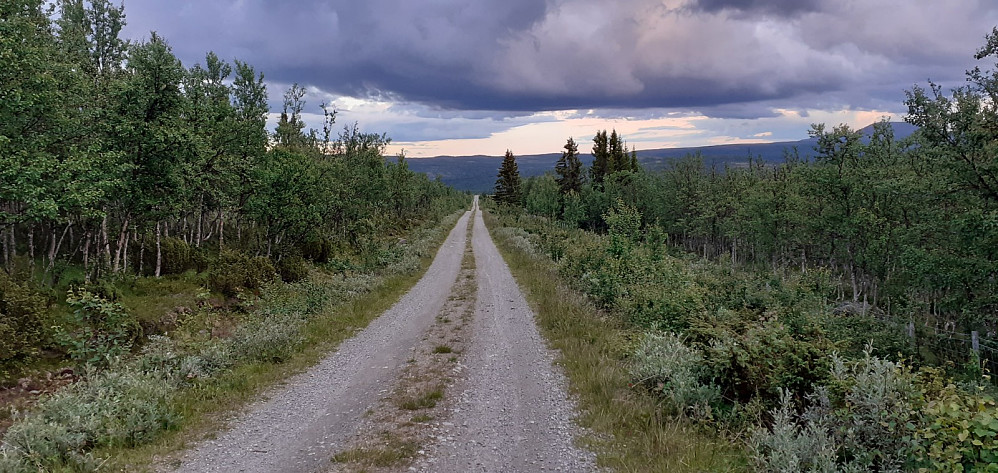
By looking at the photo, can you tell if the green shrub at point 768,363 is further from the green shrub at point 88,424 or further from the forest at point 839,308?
the green shrub at point 88,424

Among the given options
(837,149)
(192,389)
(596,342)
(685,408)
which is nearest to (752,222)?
(837,149)

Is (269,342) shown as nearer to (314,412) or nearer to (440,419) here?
(314,412)

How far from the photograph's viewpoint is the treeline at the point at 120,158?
1324cm

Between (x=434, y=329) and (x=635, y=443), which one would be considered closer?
(x=635, y=443)

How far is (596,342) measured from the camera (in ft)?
34.3

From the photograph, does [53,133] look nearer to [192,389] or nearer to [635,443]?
[192,389]

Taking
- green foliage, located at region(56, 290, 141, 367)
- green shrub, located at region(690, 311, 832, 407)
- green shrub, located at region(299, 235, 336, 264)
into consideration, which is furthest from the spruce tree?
green shrub, located at region(690, 311, 832, 407)

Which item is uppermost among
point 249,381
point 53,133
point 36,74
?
point 36,74

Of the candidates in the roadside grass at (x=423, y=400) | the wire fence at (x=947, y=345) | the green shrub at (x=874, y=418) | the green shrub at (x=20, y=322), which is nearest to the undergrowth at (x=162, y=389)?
the green shrub at (x=20, y=322)

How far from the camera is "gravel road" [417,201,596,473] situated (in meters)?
5.80

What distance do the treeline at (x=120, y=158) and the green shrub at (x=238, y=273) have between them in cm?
205

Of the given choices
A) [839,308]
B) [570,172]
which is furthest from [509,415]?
[570,172]

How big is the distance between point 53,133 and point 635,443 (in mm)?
20172

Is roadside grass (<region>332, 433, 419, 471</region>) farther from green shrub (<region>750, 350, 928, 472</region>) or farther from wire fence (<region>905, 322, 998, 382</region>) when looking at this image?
wire fence (<region>905, 322, 998, 382</region>)
